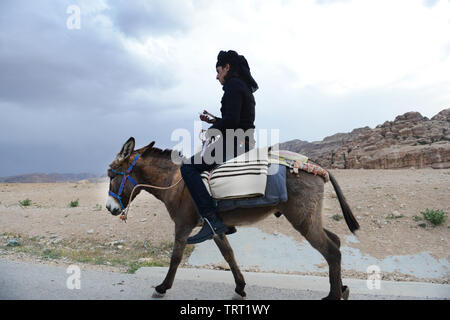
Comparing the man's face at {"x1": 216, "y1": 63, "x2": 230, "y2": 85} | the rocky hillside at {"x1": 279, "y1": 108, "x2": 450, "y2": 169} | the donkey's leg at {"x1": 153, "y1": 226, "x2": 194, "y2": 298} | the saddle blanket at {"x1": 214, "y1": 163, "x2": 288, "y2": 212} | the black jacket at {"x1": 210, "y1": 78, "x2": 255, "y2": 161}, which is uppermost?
the rocky hillside at {"x1": 279, "y1": 108, "x2": 450, "y2": 169}

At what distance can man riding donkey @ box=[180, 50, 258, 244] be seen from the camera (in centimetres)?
408

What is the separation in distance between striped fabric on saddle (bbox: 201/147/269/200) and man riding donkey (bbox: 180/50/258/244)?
0.44 ft

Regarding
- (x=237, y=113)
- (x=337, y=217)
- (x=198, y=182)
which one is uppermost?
(x=237, y=113)

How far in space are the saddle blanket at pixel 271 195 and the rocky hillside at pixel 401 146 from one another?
47.5 m

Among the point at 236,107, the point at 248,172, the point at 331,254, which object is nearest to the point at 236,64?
the point at 236,107

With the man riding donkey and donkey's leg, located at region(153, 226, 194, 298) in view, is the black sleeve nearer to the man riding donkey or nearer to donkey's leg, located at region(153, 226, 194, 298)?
the man riding donkey

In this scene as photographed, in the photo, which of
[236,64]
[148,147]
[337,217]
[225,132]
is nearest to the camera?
[225,132]

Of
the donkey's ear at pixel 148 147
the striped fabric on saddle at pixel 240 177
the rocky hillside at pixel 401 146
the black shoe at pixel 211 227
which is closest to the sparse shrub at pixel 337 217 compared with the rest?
the striped fabric on saddle at pixel 240 177

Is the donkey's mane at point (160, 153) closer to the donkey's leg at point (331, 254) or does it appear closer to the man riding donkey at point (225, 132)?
the man riding donkey at point (225, 132)

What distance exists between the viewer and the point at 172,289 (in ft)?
15.6

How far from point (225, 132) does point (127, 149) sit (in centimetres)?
151

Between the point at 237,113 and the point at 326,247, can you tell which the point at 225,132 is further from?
the point at 326,247

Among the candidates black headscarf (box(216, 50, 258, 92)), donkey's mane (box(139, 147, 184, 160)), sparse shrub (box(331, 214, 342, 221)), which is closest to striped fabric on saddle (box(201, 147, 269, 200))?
donkey's mane (box(139, 147, 184, 160))

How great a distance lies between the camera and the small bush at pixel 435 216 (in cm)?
939
